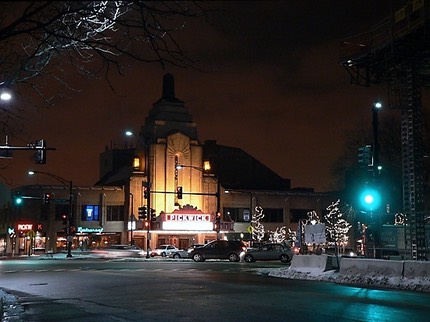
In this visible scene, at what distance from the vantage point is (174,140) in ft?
251

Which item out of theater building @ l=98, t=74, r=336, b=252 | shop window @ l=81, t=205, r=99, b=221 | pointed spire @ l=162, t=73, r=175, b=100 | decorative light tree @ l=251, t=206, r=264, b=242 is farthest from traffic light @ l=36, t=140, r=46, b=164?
pointed spire @ l=162, t=73, r=175, b=100

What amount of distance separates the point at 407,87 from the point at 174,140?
48049 mm

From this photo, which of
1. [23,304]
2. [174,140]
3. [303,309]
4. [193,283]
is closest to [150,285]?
[193,283]

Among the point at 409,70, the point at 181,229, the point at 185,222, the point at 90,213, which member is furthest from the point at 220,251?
the point at 90,213

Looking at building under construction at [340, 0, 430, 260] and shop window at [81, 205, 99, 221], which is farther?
shop window at [81, 205, 99, 221]

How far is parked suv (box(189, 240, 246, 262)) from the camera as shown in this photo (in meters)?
46.8

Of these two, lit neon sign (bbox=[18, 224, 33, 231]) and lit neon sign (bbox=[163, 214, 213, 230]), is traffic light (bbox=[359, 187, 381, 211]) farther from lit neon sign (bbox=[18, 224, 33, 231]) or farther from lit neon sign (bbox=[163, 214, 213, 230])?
lit neon sign (bbox=[18, 224, 33, 231])

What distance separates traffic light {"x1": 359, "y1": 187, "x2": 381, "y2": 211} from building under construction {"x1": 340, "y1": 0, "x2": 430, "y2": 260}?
12.4 feet

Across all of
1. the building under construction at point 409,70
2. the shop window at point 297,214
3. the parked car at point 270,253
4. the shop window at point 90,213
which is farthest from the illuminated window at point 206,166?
the building under construction at point 409,70

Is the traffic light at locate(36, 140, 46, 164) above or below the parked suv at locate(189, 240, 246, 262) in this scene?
above

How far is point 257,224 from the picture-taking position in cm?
7900

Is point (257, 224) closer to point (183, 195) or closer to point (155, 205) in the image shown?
point (183, 195)

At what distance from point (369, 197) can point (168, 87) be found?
5894 cm

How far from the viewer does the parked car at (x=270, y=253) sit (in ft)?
A: 156
